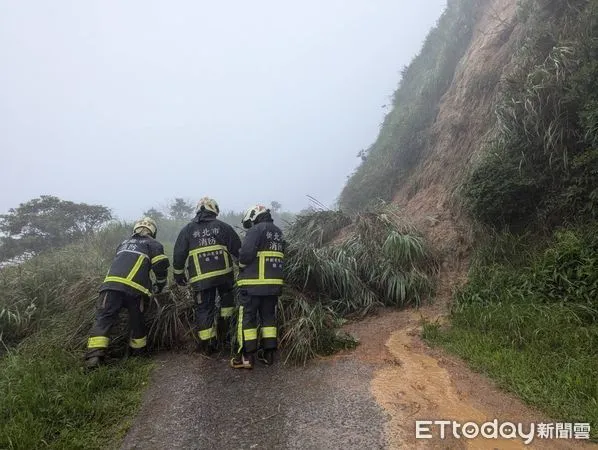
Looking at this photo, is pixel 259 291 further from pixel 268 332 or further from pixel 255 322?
pixel 268 332

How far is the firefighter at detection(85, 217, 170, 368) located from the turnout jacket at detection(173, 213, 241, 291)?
30 cm

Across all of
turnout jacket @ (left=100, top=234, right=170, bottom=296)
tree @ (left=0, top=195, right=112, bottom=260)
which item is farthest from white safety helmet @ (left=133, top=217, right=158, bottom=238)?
tree @ (left=0, top=195, right=112, bottom=260)

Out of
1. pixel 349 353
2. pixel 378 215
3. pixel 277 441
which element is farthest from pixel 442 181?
pixel 277 441

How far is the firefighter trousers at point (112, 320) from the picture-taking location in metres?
4.43

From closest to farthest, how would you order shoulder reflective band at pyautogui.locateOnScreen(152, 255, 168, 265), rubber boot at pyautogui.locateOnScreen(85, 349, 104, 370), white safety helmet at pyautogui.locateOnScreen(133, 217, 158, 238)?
rubber boot at pyautogui.locateOnScreen(85, 349, 104, 370), shoulder reflective band at pyautogui.locateOnScreen(152, 255, 168, 265), white safety helmet at pyautogui.locateOnScreen(133, 217, 158, 238)

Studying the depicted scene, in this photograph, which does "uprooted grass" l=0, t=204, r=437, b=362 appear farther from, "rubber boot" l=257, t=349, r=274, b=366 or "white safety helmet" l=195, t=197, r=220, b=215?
"white safety helmet" l=195, t=197, r=220, b=215

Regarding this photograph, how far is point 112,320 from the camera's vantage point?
4609mm

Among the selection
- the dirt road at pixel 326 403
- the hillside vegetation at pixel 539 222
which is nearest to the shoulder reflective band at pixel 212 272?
the dirt road at pixel 326 403

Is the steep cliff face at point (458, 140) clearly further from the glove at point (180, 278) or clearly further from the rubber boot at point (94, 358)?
the rubber boot at point (94, 358)

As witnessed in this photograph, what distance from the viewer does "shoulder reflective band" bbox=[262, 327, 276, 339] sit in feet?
14.8

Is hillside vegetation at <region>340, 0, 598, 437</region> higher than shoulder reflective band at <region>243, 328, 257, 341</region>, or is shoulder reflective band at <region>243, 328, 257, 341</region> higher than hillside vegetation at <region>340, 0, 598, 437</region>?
hillside vegetation at <region>340, 0, 598, 437</region>

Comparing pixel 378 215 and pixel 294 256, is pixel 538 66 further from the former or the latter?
pixel 294 256

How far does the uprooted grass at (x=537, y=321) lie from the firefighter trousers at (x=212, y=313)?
2641 mm

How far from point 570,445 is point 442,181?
624cm
